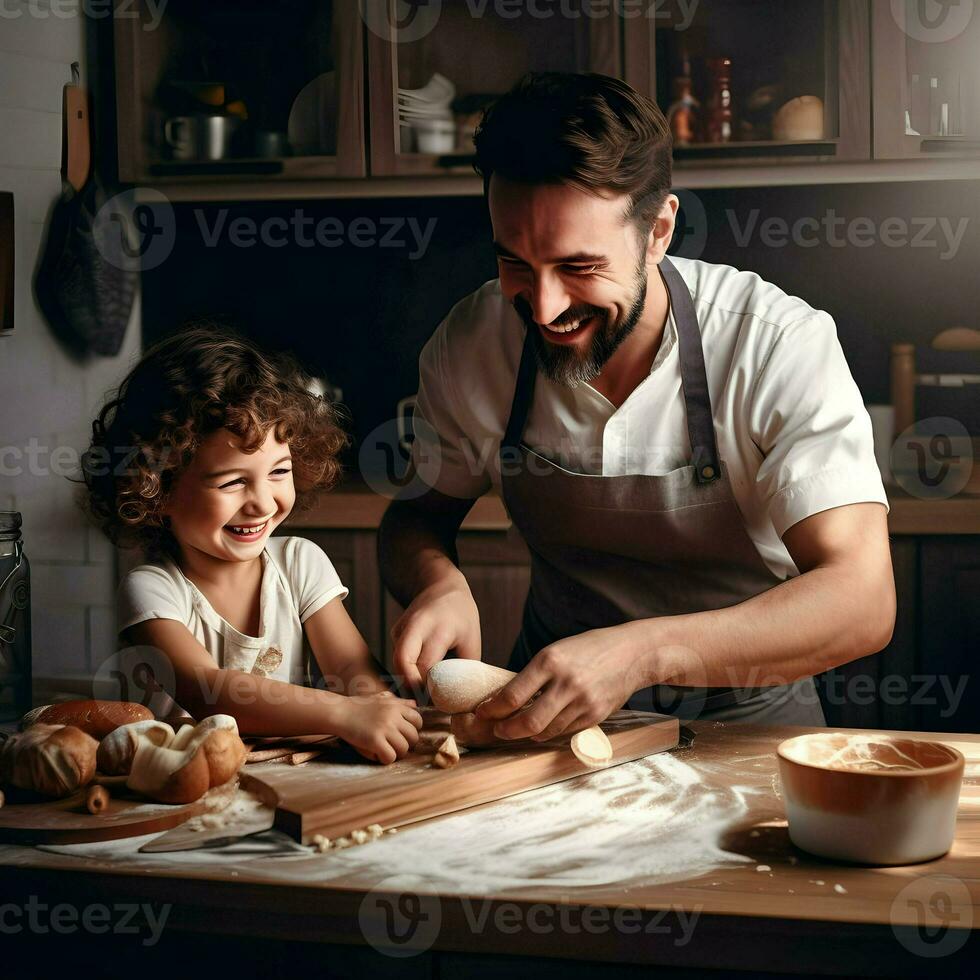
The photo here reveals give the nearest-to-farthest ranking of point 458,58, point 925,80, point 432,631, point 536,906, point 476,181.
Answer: point 536,906, point 432,631, point 925,80, point 476,181, point 458,58

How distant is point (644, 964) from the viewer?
2.62 ft

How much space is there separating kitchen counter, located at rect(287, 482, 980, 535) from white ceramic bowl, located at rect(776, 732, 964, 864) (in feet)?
5.25

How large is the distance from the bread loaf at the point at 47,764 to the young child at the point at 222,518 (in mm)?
209

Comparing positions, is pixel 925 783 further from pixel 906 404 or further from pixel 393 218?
pixel 393 218

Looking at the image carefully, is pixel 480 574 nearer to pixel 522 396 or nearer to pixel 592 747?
pixel 522 396

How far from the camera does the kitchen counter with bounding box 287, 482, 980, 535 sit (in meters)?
2.38

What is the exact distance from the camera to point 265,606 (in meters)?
1.45

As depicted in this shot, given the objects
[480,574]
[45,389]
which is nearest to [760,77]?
[480,574]

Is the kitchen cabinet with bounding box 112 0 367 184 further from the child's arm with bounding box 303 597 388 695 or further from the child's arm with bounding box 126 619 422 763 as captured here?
the child's arm with bounding box 126 619 422 763

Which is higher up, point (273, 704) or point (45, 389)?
point (45, 389)

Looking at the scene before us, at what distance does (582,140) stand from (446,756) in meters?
0.72

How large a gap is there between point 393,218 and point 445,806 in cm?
217

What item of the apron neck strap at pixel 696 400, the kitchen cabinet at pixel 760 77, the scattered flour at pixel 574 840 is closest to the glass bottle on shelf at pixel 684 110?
the kitchen cabinet at pixel 760 77

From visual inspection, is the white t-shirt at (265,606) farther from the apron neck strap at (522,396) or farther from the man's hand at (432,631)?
the apron neck strap at (522,396)
